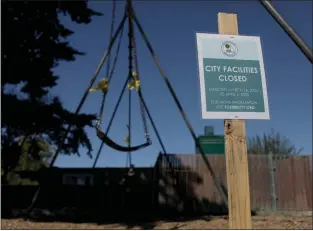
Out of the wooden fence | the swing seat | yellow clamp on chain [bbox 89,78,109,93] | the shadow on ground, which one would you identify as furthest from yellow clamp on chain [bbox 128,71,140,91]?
the wooden fence

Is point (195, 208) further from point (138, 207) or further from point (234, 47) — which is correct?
point (234, 47)

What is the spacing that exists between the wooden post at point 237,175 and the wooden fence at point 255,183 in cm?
1059

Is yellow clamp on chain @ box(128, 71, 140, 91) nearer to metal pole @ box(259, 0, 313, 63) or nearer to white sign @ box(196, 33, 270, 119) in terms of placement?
white sign @ box(196, 33, 270, 119)

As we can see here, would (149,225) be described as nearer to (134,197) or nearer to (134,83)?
(134,83)

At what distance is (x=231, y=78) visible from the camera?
111 inches

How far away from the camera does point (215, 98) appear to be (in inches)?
109

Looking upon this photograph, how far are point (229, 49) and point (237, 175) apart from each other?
0.90 meters

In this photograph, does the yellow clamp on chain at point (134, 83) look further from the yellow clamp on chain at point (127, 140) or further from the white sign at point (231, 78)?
the white sign at point (231, 78)

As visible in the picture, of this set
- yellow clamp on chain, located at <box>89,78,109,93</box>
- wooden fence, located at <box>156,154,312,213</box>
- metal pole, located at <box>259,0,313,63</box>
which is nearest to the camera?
metal pole, located at <box>259,0,313,63</box>

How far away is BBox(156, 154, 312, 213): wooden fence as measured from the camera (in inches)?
533

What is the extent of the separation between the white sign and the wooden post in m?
0.13

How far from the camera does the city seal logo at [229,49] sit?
292cm

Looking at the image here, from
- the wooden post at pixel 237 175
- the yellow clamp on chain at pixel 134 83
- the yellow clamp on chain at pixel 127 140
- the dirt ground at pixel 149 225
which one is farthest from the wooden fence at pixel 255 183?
the wooden post at pixel 237 175

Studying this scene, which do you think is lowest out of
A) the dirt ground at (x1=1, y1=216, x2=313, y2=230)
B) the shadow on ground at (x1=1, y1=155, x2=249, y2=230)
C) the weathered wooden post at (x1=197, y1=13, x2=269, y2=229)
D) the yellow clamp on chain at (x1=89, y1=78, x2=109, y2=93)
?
the dirt ground at (x1=1, y1=216, x2=313, y2=230)
